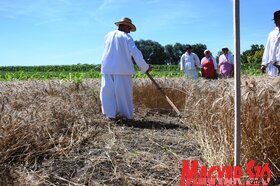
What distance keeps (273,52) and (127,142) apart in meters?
2.91

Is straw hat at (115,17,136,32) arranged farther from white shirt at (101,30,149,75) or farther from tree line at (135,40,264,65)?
tree line at (135,40,264,65)

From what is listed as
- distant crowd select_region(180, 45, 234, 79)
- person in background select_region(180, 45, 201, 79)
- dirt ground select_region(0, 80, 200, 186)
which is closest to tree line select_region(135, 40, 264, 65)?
person in background select_region(180, 45, 201, 79)

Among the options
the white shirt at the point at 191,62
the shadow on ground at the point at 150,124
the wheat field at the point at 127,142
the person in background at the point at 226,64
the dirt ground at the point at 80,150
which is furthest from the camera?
the white shirt at the point at 191,62

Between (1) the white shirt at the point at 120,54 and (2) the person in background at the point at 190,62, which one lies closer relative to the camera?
(1) the white shirt at the point at 120,54

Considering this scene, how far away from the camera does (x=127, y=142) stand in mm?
4672

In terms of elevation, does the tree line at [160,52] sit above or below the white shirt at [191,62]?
above

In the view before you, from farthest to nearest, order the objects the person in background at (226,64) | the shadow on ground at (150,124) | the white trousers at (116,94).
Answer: the person in background at (226,64), the white trousers at (116,94), the shadow on ground at (150,124)

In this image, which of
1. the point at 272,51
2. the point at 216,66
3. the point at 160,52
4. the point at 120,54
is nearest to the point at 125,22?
the point at 120,54

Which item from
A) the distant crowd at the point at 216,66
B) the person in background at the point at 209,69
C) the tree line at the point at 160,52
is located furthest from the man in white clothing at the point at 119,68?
the tree line at the point at 160,52

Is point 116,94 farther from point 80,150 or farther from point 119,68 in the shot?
point 80,150

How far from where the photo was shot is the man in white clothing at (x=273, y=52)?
5.96 meters

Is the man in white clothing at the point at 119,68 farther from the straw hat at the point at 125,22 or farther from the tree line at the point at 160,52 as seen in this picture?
the tree line at the point at 160,52

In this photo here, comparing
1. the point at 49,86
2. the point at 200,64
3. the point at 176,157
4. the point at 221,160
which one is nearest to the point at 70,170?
the point at 176,157

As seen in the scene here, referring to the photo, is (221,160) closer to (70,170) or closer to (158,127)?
(70,170)
